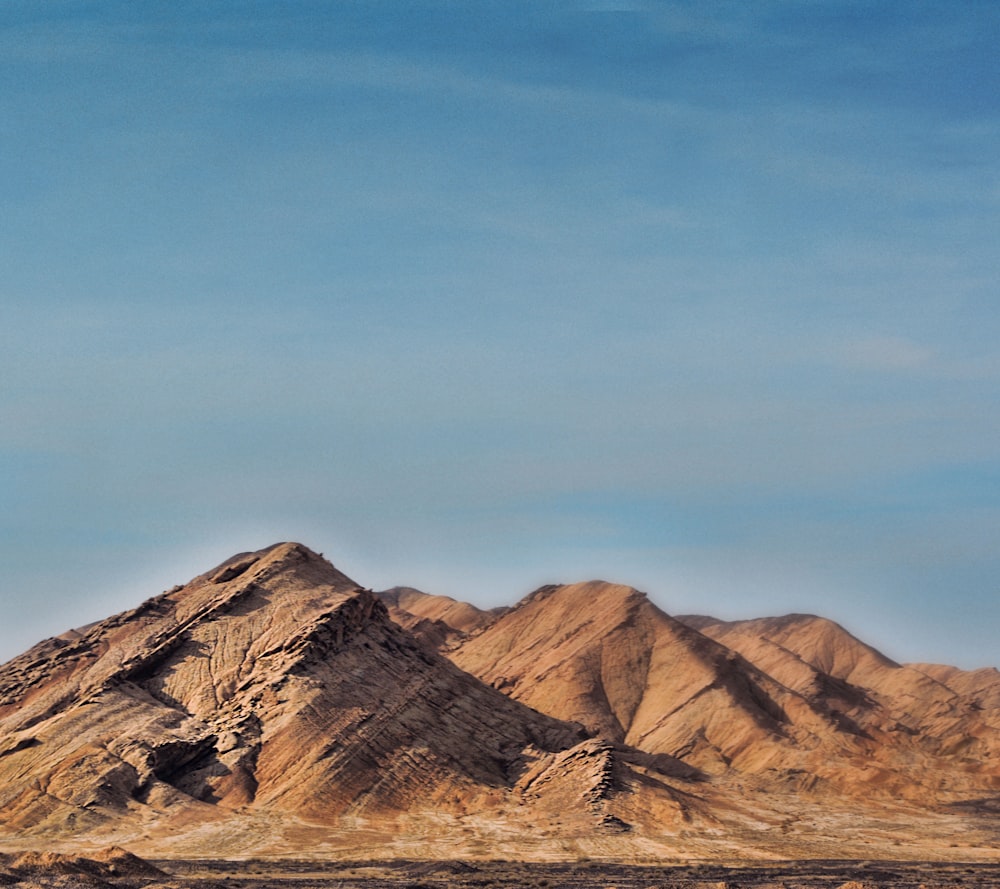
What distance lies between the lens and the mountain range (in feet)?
282

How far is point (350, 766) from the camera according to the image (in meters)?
95.6

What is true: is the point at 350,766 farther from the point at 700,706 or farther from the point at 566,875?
the point at 700,706

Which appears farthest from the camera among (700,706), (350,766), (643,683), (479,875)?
(643,683)

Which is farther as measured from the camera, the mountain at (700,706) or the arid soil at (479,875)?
the mountain at (700,706)

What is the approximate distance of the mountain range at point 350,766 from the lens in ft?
282

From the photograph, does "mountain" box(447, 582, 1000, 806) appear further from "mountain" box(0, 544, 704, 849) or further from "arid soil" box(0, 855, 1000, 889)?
"arid soil" box(0, 855, 1000, 889)

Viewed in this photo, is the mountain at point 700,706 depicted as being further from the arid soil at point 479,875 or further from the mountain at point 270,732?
the arid soil at point 479,875

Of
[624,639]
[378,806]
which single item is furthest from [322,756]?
[624,639]

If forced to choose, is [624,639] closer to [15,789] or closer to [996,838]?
[996,838]

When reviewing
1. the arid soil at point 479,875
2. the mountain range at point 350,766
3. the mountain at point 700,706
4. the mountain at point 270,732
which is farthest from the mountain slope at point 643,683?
the arid soil at point 479,875

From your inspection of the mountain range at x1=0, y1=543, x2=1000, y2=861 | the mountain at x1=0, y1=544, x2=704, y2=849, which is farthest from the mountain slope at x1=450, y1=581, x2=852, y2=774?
the mountain at x1=0, y1=544, x2=704, y2=849

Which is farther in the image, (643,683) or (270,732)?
(643,683)

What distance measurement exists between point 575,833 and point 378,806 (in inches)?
539

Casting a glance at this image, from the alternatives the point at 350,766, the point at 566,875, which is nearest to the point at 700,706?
the point at 350,766
